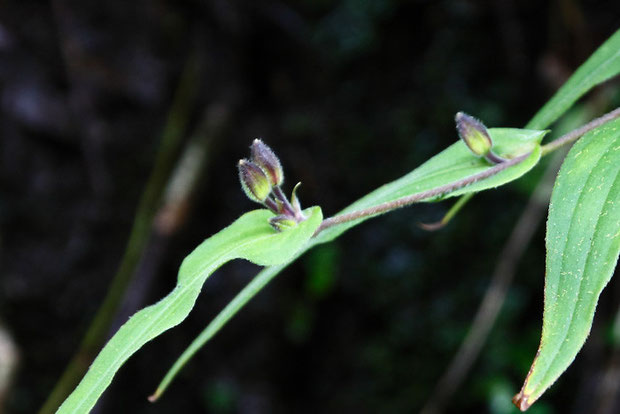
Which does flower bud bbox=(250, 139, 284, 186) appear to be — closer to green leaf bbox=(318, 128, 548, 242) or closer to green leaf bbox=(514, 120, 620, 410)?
green leaf bbox=(318, 128, 548, 242)

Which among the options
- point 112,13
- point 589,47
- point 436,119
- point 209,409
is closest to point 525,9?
point 589,47

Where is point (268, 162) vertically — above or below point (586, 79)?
above

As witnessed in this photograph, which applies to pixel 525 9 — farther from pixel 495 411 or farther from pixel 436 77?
pixel 495 411

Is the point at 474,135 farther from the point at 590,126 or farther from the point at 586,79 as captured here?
the point at 586,79

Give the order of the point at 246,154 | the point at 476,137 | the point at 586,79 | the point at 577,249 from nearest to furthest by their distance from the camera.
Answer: the point at 577,249, the point at 476,137, the point at 586,79, the point at 246,154

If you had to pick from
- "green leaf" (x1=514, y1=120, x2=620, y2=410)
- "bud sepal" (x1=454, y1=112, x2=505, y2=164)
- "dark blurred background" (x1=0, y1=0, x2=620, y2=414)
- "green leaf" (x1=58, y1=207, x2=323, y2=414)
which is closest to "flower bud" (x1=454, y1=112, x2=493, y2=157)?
"bud sepal" (x1=454, y1=112, x2=505, y2=164)

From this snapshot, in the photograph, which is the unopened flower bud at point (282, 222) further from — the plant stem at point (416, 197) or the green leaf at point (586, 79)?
the green leaf at point (586, 79)

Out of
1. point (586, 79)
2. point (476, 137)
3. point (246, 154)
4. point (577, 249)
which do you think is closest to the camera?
point (577, 249)

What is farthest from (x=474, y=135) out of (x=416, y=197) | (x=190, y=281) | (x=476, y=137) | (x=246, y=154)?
(x=246, y=154)
